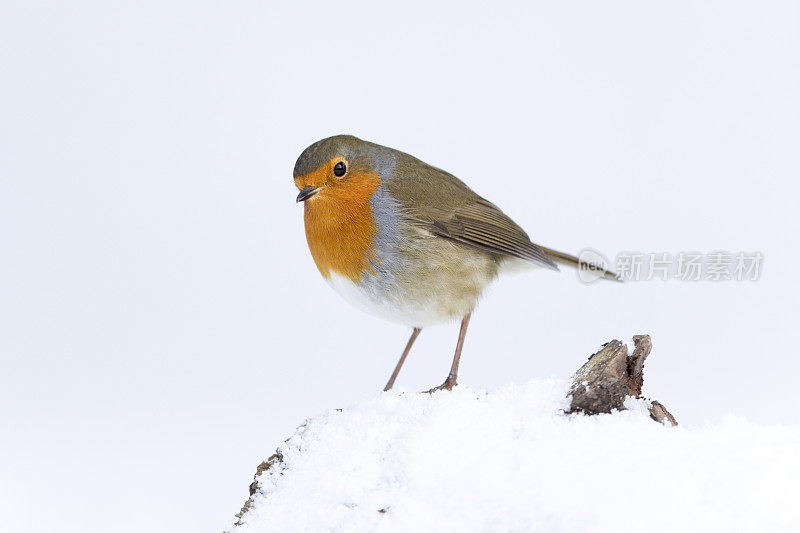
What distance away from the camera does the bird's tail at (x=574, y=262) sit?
4766 millimetres

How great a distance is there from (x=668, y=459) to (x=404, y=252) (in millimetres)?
1639

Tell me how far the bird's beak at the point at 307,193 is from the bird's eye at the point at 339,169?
0.13 meters

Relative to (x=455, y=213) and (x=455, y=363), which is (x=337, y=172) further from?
(x=455, y=363)

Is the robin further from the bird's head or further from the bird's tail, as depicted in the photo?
the bird's tail

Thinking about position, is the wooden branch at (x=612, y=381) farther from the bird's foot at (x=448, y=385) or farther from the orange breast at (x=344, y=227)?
the orange breast at (x=344, y=227)

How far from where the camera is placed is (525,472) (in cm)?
287

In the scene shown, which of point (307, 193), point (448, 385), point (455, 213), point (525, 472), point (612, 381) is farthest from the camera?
point (455, 213)

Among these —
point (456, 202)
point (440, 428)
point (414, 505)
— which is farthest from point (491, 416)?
point (456, 202)

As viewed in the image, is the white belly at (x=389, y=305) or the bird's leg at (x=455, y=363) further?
the bird's leg at (x=455, y=363)

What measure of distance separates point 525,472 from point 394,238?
4.82ft

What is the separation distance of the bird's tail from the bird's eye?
1.37 metres

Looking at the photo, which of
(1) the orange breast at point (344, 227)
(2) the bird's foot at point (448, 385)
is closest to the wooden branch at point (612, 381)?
(2) the bird's foot at point (448, 385)

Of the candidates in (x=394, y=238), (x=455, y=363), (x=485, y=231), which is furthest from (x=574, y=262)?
(x=394, y=238)

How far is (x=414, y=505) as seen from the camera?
2.90m
